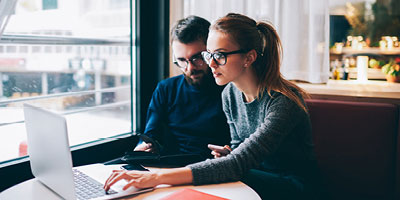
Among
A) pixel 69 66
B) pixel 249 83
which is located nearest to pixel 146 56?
pixel 69 66

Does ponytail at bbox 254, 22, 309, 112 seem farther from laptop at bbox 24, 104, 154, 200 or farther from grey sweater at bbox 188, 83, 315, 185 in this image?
laptop at bbox 24, 104, 154, 200

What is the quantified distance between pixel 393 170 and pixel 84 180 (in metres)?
1.37

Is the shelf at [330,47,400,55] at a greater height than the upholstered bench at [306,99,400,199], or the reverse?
the shelf at [330,47,400,55]

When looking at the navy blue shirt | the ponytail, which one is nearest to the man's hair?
the navy blue shirt

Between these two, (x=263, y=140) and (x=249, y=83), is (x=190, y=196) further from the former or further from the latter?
(x=249, y=83)

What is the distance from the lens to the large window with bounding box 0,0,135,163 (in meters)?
1.86

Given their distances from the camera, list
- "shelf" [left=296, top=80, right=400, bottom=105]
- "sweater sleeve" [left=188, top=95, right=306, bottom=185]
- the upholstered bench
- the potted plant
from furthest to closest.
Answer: the potted plant < "shelf" [left=296, top=80, right=400, bottom=105] < the upholstered bench < "sweater sleeve" [left=188, top=95, right=306, bottom=185]

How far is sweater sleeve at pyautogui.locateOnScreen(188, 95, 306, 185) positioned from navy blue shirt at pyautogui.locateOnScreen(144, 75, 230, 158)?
454 millimetres

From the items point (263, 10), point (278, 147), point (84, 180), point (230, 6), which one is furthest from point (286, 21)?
point (84, 180)

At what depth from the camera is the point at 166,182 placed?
3.77 ft

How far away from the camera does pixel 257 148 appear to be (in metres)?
1.30

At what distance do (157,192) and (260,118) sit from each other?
582 millimetres

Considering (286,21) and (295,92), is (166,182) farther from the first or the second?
(286,21)

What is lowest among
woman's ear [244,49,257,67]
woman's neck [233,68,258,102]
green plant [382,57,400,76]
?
woman's neck [233,68,258,102]
